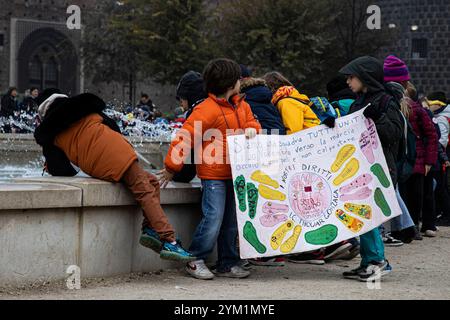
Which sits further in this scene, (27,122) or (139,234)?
(27,122)

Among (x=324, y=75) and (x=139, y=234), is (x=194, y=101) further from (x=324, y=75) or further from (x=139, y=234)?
(x=324, y=75)

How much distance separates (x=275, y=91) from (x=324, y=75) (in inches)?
1294

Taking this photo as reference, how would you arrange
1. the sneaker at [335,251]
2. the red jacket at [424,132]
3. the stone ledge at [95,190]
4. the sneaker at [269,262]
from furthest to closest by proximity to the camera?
the red jacket at [424,132] → the sneaker at [335,251] → the sneaker at [269,262] → the stone ledge at [95,190]

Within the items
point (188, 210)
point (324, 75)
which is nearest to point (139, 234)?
point (188, 210)

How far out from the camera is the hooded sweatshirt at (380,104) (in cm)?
823

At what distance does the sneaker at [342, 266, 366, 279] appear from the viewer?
8234 millimetres

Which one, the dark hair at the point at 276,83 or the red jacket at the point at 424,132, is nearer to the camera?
the dark hair at the point at 276,83

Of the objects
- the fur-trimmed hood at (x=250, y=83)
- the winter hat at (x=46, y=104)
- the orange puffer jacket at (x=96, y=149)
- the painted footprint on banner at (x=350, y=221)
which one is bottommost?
the painted footprint on banner at (x=350, y=221)

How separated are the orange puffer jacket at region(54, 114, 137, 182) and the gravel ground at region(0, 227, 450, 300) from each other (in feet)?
2.81

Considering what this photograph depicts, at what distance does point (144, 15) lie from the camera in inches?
1674

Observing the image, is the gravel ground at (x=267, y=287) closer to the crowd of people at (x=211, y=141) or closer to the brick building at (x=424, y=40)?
the crowd of people at (x=211, y=141)

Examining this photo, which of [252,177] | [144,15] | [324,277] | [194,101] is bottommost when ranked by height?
[324,277]

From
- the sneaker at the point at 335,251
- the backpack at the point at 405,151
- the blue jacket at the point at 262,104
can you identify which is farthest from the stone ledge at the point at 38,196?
the sneaker at the point at 335,251

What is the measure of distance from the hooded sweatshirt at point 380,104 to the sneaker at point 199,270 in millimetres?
1713
